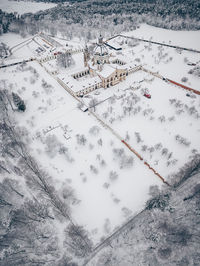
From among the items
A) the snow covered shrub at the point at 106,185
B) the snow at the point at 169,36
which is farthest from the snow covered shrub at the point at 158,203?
the snow at the point at 169,36

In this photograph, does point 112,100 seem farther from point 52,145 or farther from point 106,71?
point 52,145

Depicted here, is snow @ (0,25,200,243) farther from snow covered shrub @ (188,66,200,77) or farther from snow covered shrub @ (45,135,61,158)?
snow covered shrub @ (188,66,200,77)

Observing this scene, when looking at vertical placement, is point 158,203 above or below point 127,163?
below

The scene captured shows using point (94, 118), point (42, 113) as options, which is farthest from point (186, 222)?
point (42, 113)

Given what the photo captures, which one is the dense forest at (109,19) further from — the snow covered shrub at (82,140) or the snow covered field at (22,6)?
the snow covered shrub at (82,140)

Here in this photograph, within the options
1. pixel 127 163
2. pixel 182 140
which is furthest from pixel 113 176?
pixel 182 140

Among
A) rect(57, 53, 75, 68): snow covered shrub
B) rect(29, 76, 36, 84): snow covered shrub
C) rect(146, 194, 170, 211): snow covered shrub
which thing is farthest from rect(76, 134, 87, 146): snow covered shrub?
rect(57, 53, 75, 68): snow covered shrub

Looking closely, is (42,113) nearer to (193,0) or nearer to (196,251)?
(196,251)
